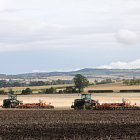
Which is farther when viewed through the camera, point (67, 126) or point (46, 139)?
point (67, 126)

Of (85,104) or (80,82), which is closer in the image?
(85,104)

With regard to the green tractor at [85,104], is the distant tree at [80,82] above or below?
above

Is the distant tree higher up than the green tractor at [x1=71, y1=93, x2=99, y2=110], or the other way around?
the distant tree

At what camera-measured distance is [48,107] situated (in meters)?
65.8

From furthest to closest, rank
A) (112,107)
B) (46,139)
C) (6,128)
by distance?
(112,107) → (6,128) → (46,139)

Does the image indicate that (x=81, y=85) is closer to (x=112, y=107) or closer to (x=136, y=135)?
(x=112, y=107)

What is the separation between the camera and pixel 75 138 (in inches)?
1039

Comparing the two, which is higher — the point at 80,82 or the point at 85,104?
the point at 80,82

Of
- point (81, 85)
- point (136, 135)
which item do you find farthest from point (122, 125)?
point (81, 85)

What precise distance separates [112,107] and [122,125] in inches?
1032

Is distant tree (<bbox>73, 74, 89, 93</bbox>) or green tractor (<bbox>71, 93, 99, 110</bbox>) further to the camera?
distant tree (<bbox>73, 74, 89, 93</bbox>)

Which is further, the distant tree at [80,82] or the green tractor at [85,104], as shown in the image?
the distant tree at [80,82]

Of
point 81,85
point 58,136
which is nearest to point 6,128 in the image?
point 58,136

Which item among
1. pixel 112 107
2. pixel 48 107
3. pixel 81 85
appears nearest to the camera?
pixel 112 107
